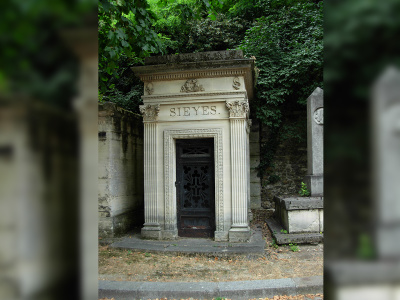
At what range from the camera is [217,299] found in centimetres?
393

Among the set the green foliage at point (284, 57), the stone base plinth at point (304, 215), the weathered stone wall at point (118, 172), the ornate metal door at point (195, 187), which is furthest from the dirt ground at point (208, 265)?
the green foliage at point (284, 57)

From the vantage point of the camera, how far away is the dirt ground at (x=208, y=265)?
16.0 ft

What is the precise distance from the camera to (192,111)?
711 centimetres

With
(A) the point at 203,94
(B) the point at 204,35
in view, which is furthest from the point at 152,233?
(B) the point at 204,35

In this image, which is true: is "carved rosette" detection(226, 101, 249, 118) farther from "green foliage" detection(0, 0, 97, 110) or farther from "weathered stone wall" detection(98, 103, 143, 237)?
"green foliage" detection(0, 0, 97, 110)

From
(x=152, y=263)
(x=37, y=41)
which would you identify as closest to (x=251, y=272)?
(x=152, y=263)

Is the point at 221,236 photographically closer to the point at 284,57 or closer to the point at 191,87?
the point at 191,87

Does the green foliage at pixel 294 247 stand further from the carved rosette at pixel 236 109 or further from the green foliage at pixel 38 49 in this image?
the green foliage at pixel 38 49

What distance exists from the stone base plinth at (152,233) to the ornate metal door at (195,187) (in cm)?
53

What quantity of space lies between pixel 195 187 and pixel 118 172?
2127 millimetres

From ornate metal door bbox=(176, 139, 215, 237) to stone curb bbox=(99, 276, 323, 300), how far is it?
2.92 meters

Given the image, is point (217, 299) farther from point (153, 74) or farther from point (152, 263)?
point (153, 74)

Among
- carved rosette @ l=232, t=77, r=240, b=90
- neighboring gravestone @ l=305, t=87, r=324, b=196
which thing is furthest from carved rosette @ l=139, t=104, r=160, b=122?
neighboring gravestone @ l=305, t=87, r=324, b=196

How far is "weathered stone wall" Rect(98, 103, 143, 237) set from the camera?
736cm
